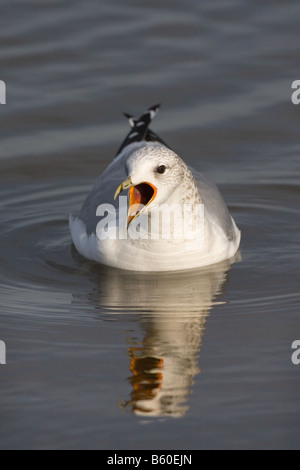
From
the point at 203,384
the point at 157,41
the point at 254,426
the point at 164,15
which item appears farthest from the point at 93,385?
the point at 164,15

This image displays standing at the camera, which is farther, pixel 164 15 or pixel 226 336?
pixel 164 15

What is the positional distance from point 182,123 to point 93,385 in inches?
192

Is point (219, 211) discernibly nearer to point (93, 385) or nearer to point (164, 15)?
point (93, 385)

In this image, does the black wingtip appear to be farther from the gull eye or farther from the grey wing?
the gull eye

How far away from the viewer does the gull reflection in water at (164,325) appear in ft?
16.9

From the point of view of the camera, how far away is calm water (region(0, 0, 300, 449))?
5023mm

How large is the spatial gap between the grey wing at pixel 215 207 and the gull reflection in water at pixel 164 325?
0.25 meters

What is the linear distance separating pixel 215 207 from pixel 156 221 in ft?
2.39

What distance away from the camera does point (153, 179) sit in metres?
6.34

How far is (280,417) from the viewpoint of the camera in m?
4.95

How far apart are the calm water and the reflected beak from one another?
568 mm
